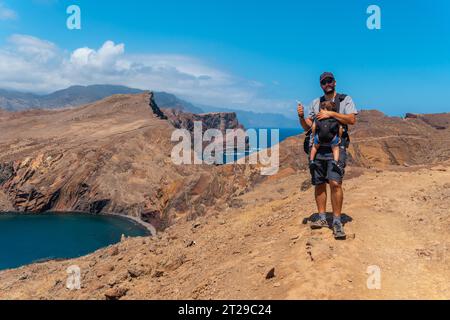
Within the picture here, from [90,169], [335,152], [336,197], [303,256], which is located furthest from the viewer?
[90,169]

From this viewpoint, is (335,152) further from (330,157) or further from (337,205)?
(337,205)

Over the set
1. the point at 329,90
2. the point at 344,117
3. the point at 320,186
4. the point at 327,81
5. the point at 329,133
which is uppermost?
the point at 327,81

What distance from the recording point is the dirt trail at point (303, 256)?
25.1 ft

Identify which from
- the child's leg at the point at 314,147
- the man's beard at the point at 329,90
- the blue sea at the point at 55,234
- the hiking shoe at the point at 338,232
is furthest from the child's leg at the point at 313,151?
the blue sea at the point at 55,234

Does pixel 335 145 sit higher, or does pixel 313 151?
pixel 335 145

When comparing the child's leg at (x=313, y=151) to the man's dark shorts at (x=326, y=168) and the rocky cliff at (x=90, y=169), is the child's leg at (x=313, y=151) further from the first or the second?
the rocky cliff at (x=90, y=169)

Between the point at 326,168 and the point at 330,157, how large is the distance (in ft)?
1.09

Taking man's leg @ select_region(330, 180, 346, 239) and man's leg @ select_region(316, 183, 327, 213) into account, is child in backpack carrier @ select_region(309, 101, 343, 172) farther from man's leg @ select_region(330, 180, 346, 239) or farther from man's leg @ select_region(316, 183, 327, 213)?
man's leg @ select_region(316, 183, 327, 213)

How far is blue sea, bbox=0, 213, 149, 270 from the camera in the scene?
5812 centimetres

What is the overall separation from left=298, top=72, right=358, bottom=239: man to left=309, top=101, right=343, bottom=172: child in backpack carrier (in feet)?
0.32

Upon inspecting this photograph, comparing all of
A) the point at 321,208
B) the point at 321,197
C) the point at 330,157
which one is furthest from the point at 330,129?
the point at 321,208

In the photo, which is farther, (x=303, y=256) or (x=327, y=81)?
(x=327, y=81)

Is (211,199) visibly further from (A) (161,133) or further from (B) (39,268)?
(A) (161,133)

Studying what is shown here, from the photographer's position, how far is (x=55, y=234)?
7050cm
